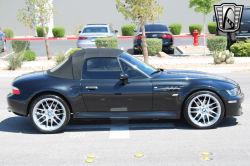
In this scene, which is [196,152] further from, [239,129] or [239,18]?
[239,18]

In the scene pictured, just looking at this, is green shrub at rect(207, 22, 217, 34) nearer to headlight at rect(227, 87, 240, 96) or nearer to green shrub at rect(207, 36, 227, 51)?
green shrub at rect(207, 36, 227, 51)

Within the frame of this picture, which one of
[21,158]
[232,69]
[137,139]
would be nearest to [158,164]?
[137,139]

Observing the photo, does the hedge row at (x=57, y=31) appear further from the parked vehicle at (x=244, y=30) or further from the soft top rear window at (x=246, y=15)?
the soft top rear window at (x=246, y=15)

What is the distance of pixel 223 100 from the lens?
704cm

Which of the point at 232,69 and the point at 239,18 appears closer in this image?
the point at 232,69

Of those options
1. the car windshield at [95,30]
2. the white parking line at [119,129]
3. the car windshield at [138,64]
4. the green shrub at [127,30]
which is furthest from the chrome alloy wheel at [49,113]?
the green shrub at [127,30]

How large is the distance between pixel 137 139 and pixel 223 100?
167 centimetres

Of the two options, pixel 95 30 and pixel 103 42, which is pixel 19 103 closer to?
pixel 103 42

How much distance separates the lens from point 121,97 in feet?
23.0

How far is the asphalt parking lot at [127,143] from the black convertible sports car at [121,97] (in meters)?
0.29

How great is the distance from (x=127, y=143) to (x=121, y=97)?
91cm

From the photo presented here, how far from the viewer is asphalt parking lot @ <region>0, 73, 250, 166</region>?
5676 mm

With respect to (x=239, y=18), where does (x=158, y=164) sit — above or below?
below

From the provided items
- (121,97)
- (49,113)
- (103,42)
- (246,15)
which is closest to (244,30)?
(246,15)
